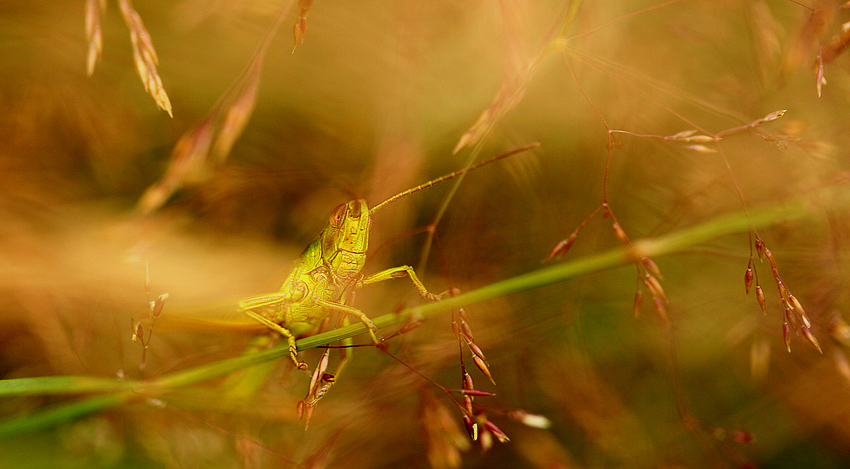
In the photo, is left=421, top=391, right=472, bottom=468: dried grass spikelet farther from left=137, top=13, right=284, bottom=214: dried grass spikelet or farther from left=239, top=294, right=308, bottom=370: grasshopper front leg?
left=137, top=13, right=284, bottom=214: dried grass spikelet

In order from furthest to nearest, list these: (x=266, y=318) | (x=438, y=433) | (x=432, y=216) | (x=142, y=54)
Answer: (x=432, y=216), (x=438, y=433), (x=142, y=54), (x=266, y=318)

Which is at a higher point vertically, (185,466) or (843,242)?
(843,242)

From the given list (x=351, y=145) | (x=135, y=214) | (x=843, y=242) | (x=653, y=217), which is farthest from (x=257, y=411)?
(x=843, y=242)

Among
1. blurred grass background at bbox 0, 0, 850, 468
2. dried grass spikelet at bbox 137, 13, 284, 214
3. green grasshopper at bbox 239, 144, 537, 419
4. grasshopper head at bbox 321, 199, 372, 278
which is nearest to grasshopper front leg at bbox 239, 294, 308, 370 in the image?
green grasshopper at bbox 239, 144, 537, 419

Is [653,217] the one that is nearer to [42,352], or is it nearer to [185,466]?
[185,466]

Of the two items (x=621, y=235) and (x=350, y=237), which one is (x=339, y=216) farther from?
(x=621, y=235)

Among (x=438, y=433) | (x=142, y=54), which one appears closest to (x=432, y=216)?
(x=438, y=433)
